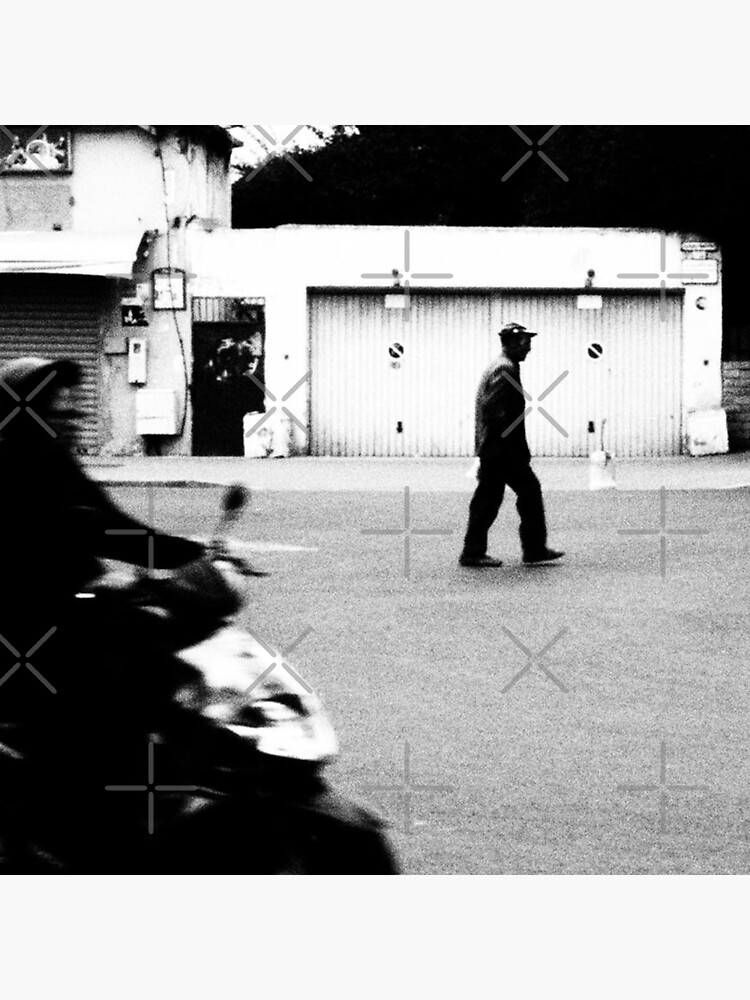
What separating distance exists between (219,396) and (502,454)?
4794 mm

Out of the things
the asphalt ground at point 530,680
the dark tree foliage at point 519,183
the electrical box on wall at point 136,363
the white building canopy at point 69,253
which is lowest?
the asphalt ground at point 530,680

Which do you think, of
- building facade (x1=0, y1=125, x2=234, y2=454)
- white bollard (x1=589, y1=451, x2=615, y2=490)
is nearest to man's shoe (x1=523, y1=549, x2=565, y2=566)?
building facade (x1=0, y1=125, x2=234, y2=454)

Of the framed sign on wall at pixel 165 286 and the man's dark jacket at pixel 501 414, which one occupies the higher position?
the framed sign on wall at pixel 165 286

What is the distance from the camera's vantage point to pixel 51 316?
7.84 metres

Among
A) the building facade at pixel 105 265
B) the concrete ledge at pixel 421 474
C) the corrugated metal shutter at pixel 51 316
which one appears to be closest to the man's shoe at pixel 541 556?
the building facade at pixel 105 265

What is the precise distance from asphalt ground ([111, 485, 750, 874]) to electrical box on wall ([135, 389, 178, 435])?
105 centimetres

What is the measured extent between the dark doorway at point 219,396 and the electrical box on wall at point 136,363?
3.06 ft

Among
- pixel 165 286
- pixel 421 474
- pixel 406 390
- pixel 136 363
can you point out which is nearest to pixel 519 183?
pixel 406 390

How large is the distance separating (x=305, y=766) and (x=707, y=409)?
17.7m

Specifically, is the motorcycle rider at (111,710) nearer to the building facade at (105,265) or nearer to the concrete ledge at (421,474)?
the building facade at (105,265)

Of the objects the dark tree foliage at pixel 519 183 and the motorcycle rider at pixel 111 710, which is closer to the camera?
the motorcycle rider at pixel 111 710

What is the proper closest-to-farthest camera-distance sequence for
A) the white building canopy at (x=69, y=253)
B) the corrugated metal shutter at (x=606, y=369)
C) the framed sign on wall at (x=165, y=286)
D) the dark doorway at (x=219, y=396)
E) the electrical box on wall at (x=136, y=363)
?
1. the white building canopy at (x=69, y=253)
2. the electrical box on wall at (x=136, y=363)
3. the framed sign on wall at (x=165, y=286)
4. the dark doorway at (x=219, y=396)
5. the corrugated metal shutter at (x=606, y=369)

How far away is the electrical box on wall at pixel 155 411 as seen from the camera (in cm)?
999

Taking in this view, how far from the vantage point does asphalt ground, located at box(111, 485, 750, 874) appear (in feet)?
16.3
